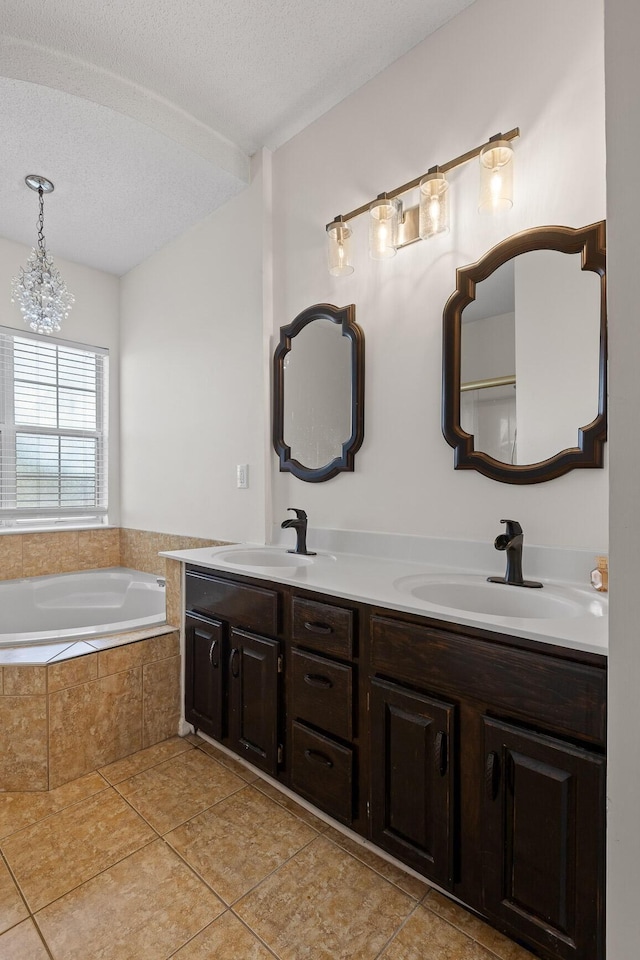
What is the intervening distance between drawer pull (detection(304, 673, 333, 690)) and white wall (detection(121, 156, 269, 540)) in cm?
103

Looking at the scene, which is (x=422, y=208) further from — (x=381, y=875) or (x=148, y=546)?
(x=148, y=546)

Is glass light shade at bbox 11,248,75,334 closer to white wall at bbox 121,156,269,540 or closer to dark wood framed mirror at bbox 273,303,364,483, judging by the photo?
white wall at bbox 121,156,269,540

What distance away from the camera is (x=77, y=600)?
10.4ft

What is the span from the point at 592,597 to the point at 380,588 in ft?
1.93

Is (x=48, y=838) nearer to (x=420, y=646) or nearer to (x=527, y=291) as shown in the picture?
(x=420, y=646)

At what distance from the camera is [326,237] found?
2.26 m

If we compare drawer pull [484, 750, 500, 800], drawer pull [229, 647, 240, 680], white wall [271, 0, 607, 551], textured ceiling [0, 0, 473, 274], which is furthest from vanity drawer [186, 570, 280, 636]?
textured ceiling [0, 0, 473, 274]

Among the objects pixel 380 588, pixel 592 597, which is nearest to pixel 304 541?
pixel 380 588

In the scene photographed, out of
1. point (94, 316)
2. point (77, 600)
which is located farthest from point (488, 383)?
point (94, 316)

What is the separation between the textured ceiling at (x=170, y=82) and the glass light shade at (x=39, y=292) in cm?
48

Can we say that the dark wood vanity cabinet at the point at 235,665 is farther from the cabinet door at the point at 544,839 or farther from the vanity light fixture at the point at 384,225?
the vanity light fixture at the point at 384,225

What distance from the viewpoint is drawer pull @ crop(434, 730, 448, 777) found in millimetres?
1243

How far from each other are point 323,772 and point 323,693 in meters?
0.26

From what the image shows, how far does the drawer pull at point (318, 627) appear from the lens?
1.54 m
